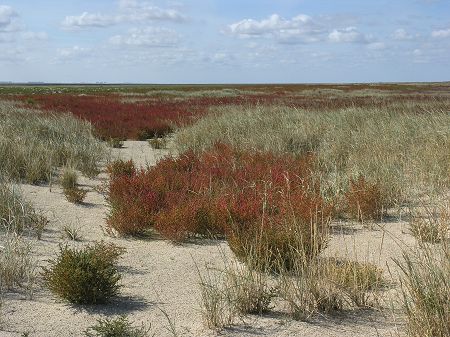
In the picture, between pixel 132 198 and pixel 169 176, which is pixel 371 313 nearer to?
pixel 132 198

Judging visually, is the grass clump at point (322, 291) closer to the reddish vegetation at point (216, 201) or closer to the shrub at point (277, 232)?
the shrub at point (277, 232)

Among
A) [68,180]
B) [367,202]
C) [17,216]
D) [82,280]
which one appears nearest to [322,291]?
[82,280]

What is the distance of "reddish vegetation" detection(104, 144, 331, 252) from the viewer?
208 inches

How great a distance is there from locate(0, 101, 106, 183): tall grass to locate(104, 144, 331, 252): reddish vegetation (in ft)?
7.18

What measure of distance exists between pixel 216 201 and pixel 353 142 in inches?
195

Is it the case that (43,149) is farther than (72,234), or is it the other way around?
(43,149)

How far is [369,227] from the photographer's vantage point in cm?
588

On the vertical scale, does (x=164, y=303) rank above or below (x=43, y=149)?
below

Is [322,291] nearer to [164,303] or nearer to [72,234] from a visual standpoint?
[164,303]

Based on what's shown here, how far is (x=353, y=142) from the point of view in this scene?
33.2 ft

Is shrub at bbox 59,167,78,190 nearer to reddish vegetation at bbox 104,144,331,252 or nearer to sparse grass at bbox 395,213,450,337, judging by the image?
reddish vegetation at bbox 104,144,331,252

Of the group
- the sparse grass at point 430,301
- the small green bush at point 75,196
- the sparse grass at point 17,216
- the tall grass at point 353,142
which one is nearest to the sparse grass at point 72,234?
the sparse grass at point 17,216

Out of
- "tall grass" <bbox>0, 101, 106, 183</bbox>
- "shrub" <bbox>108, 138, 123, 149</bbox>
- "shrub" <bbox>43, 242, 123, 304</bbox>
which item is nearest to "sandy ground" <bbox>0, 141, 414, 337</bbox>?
"shrub" <bbox>43, 242, 123, 304</bbox>

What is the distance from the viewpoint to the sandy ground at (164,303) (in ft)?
11.1
